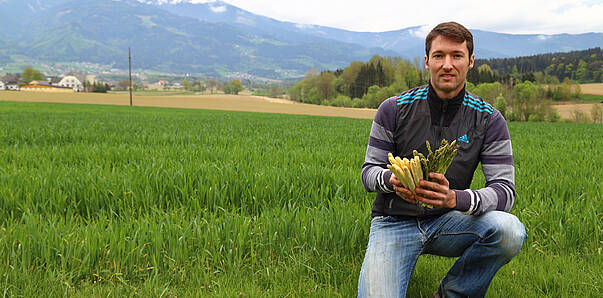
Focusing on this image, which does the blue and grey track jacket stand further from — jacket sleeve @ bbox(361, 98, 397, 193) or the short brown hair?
the short brown hair

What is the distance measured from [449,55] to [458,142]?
60 centimetres

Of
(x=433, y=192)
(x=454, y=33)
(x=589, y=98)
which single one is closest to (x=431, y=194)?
(x=433, y=192)

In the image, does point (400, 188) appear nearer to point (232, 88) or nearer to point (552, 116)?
point (552, 116)

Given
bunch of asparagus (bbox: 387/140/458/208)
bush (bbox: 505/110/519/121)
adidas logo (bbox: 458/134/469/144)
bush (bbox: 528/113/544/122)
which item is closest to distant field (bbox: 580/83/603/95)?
bush (bbox: 528/113/544/122)

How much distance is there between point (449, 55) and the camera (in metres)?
2.47

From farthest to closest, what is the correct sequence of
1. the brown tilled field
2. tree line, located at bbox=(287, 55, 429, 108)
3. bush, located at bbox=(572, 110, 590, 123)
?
1. tree line, located at bbox=(287, 55, 429, 108)
2. the brown tilled field
3. bush, located at bbox=(572, 110, 590, 123)

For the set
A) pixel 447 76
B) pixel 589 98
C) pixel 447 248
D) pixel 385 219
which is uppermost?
pixel 589 98

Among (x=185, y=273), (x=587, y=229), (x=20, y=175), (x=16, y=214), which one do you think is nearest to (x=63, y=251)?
(x=185, y=273)

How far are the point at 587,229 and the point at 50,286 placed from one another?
14.7 ft

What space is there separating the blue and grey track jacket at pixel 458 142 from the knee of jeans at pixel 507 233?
17 cm

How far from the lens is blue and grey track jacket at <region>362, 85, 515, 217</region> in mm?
2576

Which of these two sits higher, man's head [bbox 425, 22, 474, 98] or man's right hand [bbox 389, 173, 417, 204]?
man's head [bbox 425, 22, 474, 98]

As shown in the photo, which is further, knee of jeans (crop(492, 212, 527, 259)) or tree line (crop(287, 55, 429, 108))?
tree line (crop(287, 55, 429, 108))

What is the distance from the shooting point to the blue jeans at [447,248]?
2.31m
